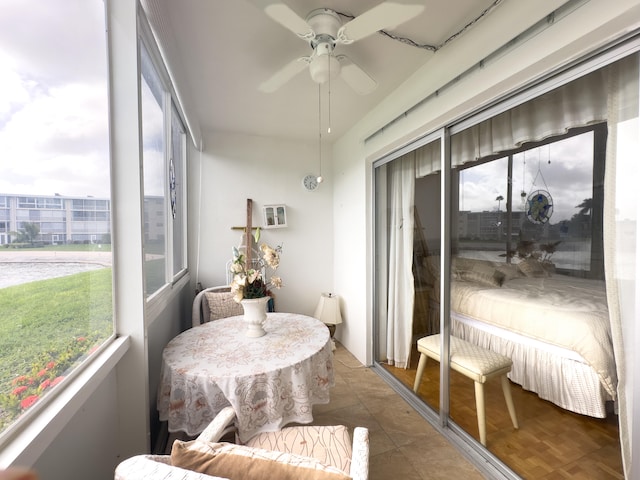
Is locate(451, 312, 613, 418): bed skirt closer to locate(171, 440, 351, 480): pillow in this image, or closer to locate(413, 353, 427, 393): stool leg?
locate(413, 353, 427, 393): stool leg

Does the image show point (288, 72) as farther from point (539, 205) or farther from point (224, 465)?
point (224, 465)

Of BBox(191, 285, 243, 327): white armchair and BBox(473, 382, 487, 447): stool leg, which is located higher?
BBox(191, 285, 243, 327): white armchair

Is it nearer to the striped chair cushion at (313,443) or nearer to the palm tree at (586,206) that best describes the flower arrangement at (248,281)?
the striped chair cushion at (313,443)

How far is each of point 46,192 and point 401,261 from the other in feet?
7.81

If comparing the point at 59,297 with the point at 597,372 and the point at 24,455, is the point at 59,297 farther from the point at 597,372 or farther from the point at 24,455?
the point at 597,372

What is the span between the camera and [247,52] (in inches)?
71.5

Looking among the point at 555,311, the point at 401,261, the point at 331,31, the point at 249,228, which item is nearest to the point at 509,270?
Answer: the point at 555,311

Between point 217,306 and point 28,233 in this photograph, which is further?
point 217,306

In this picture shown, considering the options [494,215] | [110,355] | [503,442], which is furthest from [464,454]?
[110,355]

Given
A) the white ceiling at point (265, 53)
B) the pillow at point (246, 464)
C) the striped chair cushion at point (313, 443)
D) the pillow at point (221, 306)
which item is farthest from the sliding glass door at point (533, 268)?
the pillow at point (221, 306)

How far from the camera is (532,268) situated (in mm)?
1496

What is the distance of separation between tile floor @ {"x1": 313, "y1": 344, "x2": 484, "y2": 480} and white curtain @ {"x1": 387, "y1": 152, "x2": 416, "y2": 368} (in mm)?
386

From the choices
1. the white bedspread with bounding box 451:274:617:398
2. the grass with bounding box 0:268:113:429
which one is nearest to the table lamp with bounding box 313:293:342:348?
the white bedspread with bounding box 451:274:617:398

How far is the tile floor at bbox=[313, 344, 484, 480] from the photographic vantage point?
164cm
